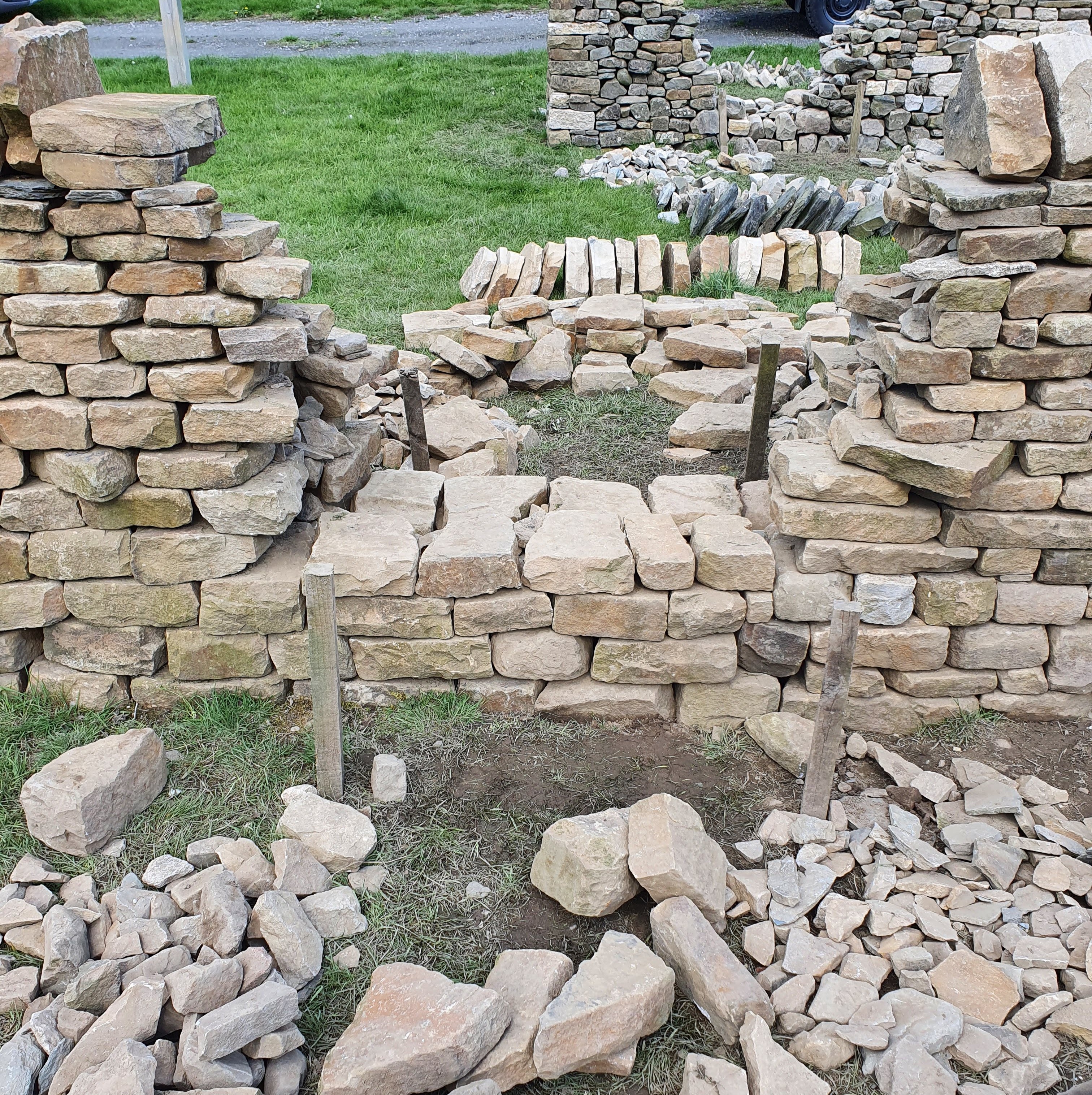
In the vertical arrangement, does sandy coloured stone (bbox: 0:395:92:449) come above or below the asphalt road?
below

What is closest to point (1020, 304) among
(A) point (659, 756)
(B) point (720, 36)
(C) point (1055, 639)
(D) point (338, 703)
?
(C) point (1055, 639)

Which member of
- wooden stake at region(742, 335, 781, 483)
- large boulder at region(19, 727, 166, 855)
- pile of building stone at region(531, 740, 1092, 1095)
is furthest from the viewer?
wooden stake at region(742, 335, 781, 483)

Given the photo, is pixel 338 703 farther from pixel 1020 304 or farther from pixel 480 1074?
pixel 1020 304

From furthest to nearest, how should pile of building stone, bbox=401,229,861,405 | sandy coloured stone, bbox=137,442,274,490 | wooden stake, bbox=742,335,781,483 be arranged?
1. pile of building stone, bbox=401,229,861,405
2. wooden stake, bbox=742,335,781,483
3. sandy coloured stone, bbox=137,442,274,490

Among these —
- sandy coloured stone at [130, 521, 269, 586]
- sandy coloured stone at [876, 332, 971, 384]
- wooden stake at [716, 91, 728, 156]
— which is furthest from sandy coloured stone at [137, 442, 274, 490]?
wooden stake at [716, 91, 728, 156]

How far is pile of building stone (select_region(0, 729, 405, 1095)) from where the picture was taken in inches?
136

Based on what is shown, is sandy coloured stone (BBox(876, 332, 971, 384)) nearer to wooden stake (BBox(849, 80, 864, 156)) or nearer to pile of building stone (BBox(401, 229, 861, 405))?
pile of building stone (BBox(401, 229, 861, 405))

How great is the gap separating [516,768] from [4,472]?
281 centimetres

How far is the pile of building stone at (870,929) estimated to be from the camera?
3656 millimetres

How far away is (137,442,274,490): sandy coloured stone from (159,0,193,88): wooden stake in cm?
1188

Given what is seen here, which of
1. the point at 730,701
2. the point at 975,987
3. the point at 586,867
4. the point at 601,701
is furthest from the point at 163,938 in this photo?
the point at 975,987

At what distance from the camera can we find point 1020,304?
4.77m

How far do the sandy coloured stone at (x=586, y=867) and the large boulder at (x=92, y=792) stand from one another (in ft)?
5.91

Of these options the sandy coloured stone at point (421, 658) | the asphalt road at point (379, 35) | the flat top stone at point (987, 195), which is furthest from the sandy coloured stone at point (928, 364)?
the asphalt road at point (379, 35)
